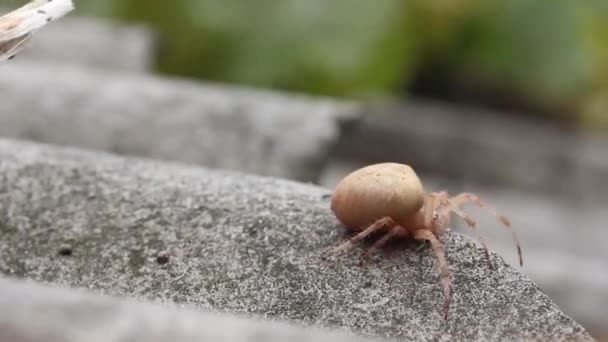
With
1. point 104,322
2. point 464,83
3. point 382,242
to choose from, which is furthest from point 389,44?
point 104,322

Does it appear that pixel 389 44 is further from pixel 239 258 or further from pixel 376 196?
pixel 239 258

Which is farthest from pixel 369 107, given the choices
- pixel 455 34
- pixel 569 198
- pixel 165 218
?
pixel 165 218

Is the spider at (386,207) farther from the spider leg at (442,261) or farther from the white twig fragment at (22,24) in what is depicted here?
the white twig fragment at (22,24)

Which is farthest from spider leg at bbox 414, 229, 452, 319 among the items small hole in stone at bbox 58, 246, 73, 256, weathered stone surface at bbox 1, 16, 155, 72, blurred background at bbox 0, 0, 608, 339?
blurred background at bbox 0, 0, 608, 339

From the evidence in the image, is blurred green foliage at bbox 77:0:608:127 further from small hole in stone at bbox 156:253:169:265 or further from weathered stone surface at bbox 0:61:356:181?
small hole in stone at bbox 156:253:169:265

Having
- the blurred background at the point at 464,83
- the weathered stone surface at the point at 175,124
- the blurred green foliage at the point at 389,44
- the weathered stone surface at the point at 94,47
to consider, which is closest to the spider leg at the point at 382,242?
the weathered stone surface at the point at 175,124

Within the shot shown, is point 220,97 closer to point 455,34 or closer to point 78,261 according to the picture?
point 78,261
